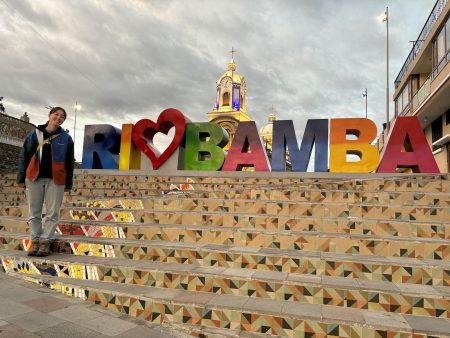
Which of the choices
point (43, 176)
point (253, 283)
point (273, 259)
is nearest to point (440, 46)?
point (273, 259)

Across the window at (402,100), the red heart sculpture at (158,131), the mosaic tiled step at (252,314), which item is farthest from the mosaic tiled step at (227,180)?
the window at (402,100)

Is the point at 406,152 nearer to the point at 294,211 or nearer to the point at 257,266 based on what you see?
the point at 294,211

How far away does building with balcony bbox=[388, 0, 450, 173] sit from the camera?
16406mm

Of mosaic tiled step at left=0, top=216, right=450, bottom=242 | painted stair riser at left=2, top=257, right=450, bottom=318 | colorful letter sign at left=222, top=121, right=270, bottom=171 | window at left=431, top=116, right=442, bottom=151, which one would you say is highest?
window at left=431, top=116, right=442, bottom=151

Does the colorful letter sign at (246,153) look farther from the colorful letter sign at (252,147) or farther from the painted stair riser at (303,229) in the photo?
the painted stair riser at (303,229)

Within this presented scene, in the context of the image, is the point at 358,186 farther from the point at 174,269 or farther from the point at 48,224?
the point at 48,224

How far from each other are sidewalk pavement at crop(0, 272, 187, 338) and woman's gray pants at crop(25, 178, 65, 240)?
1.14 meters

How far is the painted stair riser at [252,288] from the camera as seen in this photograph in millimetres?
3188

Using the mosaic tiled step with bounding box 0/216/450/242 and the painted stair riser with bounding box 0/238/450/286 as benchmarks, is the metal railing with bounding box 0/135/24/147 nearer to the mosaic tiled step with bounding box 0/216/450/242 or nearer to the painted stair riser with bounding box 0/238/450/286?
the mosaic tiled step with bounding box 0/216/450/242

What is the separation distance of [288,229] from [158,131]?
10.1m

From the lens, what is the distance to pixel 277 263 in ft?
13.4

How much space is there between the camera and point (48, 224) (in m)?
4.53

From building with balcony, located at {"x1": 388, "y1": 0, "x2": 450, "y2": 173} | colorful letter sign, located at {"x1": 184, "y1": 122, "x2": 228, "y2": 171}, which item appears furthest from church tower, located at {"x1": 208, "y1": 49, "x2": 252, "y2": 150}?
colorful letter sign, located at {"x1": 184, "y1": 122, "x2": 228, "y2": 171}

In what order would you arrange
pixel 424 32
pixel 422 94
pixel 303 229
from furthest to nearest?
pixel 424 32 < pixel 422 94 < pixel 303 229
